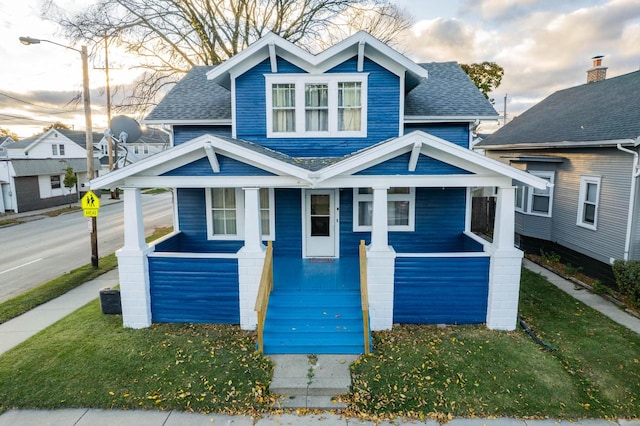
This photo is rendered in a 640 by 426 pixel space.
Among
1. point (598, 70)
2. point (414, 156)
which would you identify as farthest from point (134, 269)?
point (598, 70)

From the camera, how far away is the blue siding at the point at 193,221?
10.7 meters

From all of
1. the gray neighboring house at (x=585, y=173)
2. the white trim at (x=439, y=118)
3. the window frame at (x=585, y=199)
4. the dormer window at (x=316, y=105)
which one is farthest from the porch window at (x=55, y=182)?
the window frame at (x=585, y=199)

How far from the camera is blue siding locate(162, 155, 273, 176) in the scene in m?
7.89

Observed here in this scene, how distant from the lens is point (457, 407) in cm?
564

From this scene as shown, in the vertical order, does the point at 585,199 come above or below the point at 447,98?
below

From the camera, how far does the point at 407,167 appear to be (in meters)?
7.81

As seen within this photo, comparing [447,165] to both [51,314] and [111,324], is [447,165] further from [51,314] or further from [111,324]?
[51,314]

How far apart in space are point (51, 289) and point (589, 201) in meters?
16.6

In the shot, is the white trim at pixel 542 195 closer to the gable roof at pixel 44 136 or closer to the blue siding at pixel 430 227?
the blue siding at pixel 430 227

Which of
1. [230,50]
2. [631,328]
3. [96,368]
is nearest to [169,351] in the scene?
[96,368]

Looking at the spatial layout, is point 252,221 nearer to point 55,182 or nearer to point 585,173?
point 585,173

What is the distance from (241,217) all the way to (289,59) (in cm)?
437

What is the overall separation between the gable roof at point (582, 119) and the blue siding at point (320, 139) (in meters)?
6.30

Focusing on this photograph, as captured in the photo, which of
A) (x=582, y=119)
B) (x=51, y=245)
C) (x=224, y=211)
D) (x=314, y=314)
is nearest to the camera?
(x=314, y=314)
